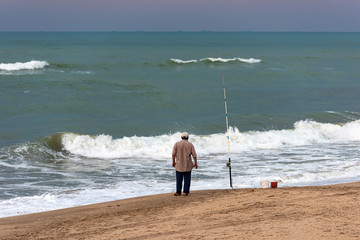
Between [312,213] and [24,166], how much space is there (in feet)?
29.4

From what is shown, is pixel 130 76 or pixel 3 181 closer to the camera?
pixel 3 181

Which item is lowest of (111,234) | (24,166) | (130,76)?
(111,234)

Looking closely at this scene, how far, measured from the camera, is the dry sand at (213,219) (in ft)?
19.7

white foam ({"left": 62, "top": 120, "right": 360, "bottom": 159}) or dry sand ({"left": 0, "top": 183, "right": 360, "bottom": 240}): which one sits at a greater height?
white foam ({"left": 62, "top": 120, "right": 360, "bottom": 159})

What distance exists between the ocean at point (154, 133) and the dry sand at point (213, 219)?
1.62 metres

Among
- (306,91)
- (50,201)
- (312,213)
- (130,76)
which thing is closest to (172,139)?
(50,201)

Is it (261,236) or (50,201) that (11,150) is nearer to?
(50,201)

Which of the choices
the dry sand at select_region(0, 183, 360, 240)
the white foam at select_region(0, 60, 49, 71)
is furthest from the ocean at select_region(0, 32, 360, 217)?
the white foam at select_region(0, 60, 49, 71)

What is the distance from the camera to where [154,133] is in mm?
18359

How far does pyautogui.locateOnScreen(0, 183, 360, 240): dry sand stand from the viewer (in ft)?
19.7

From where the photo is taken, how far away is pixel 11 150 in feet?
49.8

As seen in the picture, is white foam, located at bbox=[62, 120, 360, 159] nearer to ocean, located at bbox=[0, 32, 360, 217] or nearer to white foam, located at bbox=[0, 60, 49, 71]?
ocean, located at bbox=[0, 32, 360, 217]

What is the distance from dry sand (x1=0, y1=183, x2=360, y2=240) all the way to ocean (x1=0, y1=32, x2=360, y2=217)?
162 cm

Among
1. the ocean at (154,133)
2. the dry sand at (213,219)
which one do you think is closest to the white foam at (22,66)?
the ocean at (154,133)
